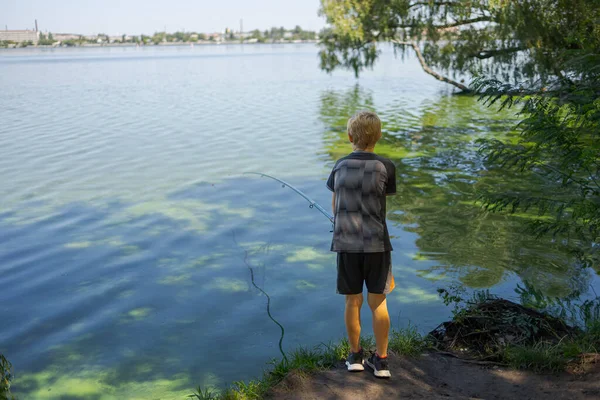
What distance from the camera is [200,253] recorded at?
7492 mm

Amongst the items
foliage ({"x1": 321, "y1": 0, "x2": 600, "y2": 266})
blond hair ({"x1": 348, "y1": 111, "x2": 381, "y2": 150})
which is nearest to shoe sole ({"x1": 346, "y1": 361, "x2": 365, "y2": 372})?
blond hair ({"x1": 348, "y1": 111, "x2": 381, "y2": 150})

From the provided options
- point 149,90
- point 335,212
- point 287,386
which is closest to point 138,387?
point 287,386

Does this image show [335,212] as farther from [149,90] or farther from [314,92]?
[149,90]

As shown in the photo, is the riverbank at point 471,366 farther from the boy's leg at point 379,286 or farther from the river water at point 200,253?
the river water at point 200,253

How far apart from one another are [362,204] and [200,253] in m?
4.08

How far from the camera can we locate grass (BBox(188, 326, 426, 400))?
387cm

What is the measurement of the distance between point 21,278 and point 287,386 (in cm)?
406

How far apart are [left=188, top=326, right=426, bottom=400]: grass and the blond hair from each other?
1.42 m

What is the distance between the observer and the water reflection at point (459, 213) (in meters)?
6.62

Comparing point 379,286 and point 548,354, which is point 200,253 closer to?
point 379,286

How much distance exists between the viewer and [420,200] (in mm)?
9719

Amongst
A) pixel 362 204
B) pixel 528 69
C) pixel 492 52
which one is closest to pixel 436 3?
pixel 492 52

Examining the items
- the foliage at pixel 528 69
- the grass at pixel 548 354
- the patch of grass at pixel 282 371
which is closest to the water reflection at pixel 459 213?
the foliage at pixel 528 69

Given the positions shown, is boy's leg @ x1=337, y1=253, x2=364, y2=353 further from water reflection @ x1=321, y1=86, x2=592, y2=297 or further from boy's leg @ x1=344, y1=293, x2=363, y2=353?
water reflection @ x1=321, y1=86, x2=592, y2=297
